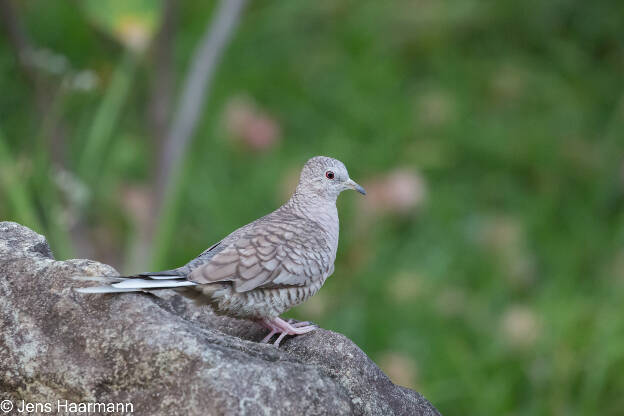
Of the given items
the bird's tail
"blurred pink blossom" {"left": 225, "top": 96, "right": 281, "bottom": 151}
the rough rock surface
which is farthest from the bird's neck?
"blurred pink blossom" {"left": 225, "top": 96, "right": 281, "bottom": 151}

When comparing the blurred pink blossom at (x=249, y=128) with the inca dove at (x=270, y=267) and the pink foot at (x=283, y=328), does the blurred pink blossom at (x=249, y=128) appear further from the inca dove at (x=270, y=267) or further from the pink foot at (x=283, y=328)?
the pink foot at (x=283, y=328)

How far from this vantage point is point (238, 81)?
278 inches

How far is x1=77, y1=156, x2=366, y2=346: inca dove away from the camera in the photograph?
2.67m

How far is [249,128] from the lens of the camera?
20.2ft

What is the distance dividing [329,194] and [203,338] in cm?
95

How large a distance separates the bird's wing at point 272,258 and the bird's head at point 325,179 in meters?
0.18

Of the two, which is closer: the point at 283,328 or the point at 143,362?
the point at 143,362

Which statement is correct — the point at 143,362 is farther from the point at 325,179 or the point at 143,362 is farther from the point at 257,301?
the point at 325,179

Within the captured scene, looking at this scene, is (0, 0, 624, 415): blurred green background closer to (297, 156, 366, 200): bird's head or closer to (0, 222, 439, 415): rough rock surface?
(297, 156, 366, 200): bird's head

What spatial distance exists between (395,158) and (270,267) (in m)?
3.67

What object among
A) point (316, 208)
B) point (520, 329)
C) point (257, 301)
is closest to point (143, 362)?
point (257, 301)

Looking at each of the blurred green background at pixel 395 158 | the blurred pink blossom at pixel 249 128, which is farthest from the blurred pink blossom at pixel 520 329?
the blurred pink blossom at pixel 249 128

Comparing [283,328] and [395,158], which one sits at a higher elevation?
[395,158]

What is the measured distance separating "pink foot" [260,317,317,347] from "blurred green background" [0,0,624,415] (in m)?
Result: 1.64
